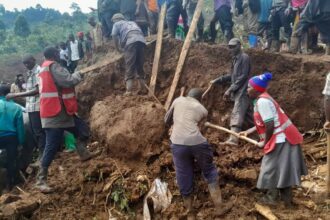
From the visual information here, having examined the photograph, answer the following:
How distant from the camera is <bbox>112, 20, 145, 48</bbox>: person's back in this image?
762 centimetres

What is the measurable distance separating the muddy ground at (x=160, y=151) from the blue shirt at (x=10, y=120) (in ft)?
2.66

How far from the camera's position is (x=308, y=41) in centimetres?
848

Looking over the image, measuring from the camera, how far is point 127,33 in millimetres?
7707

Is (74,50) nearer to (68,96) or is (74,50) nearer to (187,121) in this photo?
(68,96)

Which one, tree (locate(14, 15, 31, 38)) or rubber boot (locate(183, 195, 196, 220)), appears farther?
tree (locate(14, 15, 31, 38))

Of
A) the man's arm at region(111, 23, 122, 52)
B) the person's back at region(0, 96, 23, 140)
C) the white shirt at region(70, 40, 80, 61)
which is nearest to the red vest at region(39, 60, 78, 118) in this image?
the person's back at region(0, 96, 23, 140)

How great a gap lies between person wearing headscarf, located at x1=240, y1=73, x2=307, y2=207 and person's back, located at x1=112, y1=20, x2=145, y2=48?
3.47 metres

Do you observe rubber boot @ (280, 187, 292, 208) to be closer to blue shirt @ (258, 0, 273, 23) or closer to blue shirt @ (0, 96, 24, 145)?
blue shirt @ (0, 96, 24, 145)

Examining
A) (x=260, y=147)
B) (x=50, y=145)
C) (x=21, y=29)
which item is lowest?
(x=50, y=145)

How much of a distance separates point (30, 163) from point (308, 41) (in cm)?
620

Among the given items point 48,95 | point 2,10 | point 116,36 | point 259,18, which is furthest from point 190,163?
point 2,10

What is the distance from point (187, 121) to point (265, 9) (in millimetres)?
4849

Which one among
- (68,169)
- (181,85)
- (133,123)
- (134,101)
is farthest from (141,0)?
(68,169)

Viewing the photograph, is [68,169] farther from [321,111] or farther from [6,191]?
[321,111]
